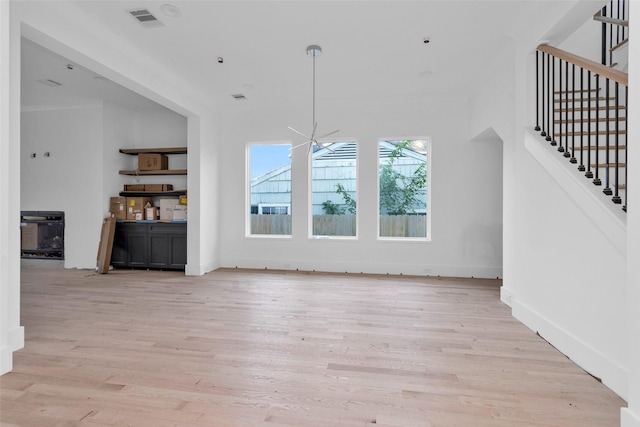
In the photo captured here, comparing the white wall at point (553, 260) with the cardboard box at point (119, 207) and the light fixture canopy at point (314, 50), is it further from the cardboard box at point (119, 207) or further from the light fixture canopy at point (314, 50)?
the cardboard box at point (119, 207)

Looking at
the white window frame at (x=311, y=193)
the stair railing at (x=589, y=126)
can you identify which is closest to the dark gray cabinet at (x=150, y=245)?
the white window frame at (x=311, y=193)

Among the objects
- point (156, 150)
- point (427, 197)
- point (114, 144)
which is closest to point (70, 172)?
point (114, 144)

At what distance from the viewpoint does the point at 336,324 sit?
3.23 metres

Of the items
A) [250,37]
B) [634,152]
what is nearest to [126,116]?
[250,37]

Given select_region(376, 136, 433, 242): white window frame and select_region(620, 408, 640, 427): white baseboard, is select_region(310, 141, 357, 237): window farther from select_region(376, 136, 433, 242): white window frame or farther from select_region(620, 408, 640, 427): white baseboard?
select_region(620, 408, 640, 427): white baseboard

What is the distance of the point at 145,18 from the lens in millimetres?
3230

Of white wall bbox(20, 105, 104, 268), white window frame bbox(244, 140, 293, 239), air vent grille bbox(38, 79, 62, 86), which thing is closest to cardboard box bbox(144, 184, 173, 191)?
white wall bbox(20, 105, 104, 268)

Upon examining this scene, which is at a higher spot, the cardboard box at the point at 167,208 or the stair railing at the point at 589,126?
the stair railing at the point at 589,126

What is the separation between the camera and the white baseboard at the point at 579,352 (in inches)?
81.2

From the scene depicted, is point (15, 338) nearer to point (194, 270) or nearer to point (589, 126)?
point (194, 270)

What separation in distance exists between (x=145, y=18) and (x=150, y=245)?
393 cm

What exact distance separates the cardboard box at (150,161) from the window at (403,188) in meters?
4.15

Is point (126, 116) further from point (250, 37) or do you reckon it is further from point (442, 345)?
point (442, 345)

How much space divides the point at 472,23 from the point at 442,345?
3193mm
